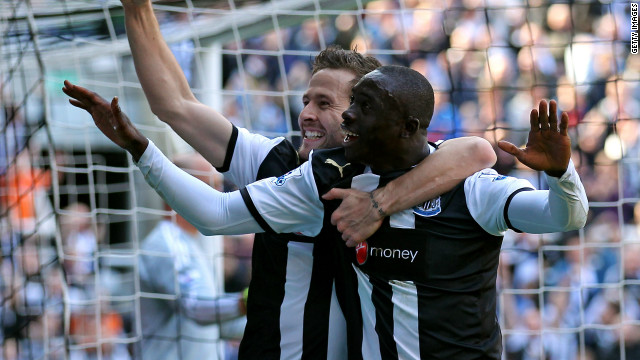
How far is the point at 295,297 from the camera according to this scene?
2.33 metres

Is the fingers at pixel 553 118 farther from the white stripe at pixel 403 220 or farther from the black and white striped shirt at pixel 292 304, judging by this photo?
the black and white striped shirt at pixel 292 304

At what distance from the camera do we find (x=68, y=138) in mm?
6258

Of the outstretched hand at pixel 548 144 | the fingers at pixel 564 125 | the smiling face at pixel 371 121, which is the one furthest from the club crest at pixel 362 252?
the fingers at pixel 564 125

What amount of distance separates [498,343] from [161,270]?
3128 millimetres

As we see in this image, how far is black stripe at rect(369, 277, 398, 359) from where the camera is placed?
1.96 meters

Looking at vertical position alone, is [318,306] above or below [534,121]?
below

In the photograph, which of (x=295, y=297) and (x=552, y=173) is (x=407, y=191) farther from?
(x=295, y=297)

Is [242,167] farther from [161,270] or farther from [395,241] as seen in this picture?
[161,270]

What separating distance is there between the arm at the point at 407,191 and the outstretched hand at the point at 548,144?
0.26 meters

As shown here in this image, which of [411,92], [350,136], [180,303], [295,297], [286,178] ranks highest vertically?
[411,92]

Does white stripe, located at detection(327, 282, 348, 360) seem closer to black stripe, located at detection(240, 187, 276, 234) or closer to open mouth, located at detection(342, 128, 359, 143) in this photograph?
black stripe, located at detection(240, 187, 276, 234)

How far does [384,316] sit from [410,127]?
51 centimetres

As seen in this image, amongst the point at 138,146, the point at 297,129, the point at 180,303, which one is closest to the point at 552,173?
the point at 138,146

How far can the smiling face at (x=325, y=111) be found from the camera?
2.44 m
